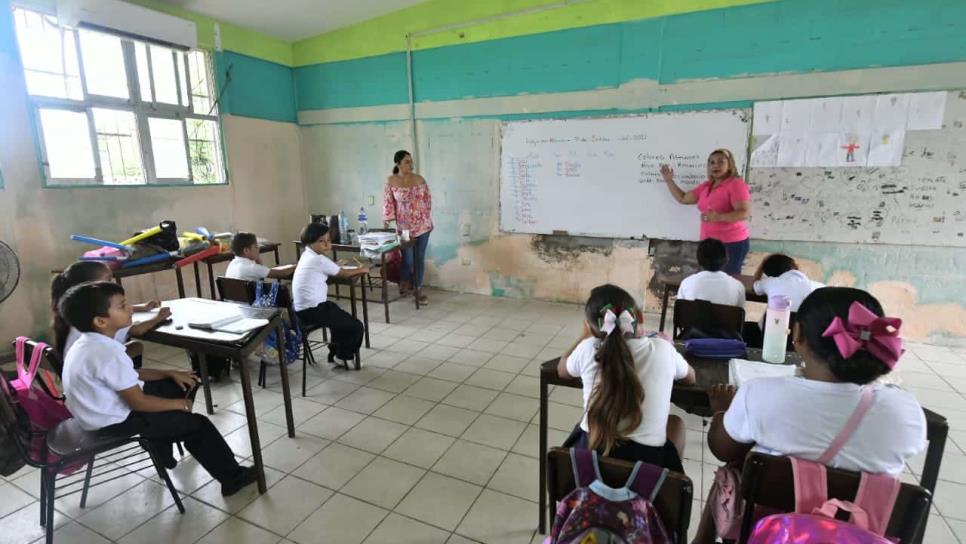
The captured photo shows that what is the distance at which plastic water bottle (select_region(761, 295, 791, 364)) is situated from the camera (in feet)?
5.54

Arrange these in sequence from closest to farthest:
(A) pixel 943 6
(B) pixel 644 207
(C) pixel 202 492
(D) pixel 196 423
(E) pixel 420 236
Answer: (D) pixel 196 423, (C) pixel 202 492, (A) pixel 943 6, (B) pixel 644 207, (E) pixel 420 236

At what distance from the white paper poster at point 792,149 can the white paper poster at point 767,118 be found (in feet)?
0.34

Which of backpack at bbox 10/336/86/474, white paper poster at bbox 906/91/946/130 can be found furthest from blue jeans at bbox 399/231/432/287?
white paper poster at bbox 906/91/946/130

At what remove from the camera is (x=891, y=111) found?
11.4 feet

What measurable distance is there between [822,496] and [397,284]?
15.7ft

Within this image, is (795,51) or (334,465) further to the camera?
(795,51)

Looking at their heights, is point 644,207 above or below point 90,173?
below

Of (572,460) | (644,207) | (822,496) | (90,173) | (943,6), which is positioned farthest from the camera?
(644,207)

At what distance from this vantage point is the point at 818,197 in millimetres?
3783

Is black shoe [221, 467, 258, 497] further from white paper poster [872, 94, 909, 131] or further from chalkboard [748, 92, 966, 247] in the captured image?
white paper poster [872, 94, 909, 131]

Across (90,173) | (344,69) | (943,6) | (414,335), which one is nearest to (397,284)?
(414,335)

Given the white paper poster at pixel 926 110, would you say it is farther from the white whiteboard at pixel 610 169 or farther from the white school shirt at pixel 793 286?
the white school shirt at pixel 793 286

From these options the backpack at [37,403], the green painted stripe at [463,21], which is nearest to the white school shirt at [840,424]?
the backpack at [37,403]

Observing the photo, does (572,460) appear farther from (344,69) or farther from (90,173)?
(344,69)
